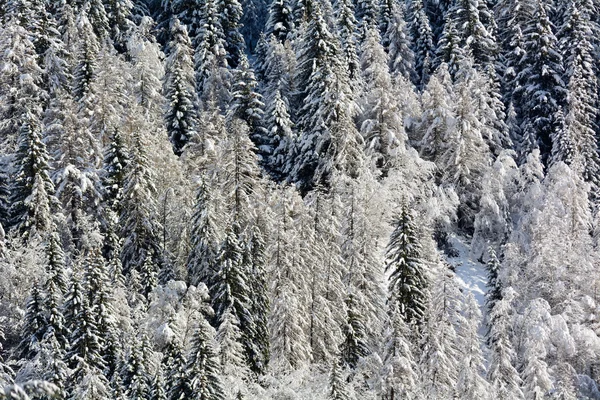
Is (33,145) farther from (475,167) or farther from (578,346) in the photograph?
(578,346)

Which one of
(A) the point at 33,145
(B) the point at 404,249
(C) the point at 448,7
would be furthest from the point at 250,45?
(B) the point at 404,249

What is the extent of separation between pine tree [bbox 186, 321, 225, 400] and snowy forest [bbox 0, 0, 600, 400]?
108 mm

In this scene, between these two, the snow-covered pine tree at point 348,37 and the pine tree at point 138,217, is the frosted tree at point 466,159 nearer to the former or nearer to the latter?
the snow-covered pine tree at point 348,37

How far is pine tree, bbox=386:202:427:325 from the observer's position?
156 feet

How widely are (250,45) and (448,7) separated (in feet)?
91.7

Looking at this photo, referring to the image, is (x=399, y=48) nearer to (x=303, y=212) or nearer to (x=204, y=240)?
(x=303, y=212)

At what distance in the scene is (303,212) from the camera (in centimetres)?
5097

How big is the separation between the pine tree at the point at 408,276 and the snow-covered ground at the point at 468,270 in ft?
34.6

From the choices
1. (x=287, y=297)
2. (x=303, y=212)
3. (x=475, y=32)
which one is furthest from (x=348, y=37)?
(x=287, y=297)

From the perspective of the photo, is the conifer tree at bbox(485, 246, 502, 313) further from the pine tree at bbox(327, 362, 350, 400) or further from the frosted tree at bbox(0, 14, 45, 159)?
the frosted tree at bbox(0, 14, 45, 159)

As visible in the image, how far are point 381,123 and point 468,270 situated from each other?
13.4 metres

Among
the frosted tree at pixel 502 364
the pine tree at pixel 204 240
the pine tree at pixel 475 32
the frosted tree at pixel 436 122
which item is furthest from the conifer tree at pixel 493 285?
the pine tree at pixel 475 32

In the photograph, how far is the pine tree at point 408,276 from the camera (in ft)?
156

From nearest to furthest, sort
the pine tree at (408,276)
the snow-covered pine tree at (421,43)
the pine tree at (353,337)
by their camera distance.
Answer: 1. the pine tree at (408,276)
2. the pine tree at (353,337)
3. the snow-covered pine tree at (421,43)
